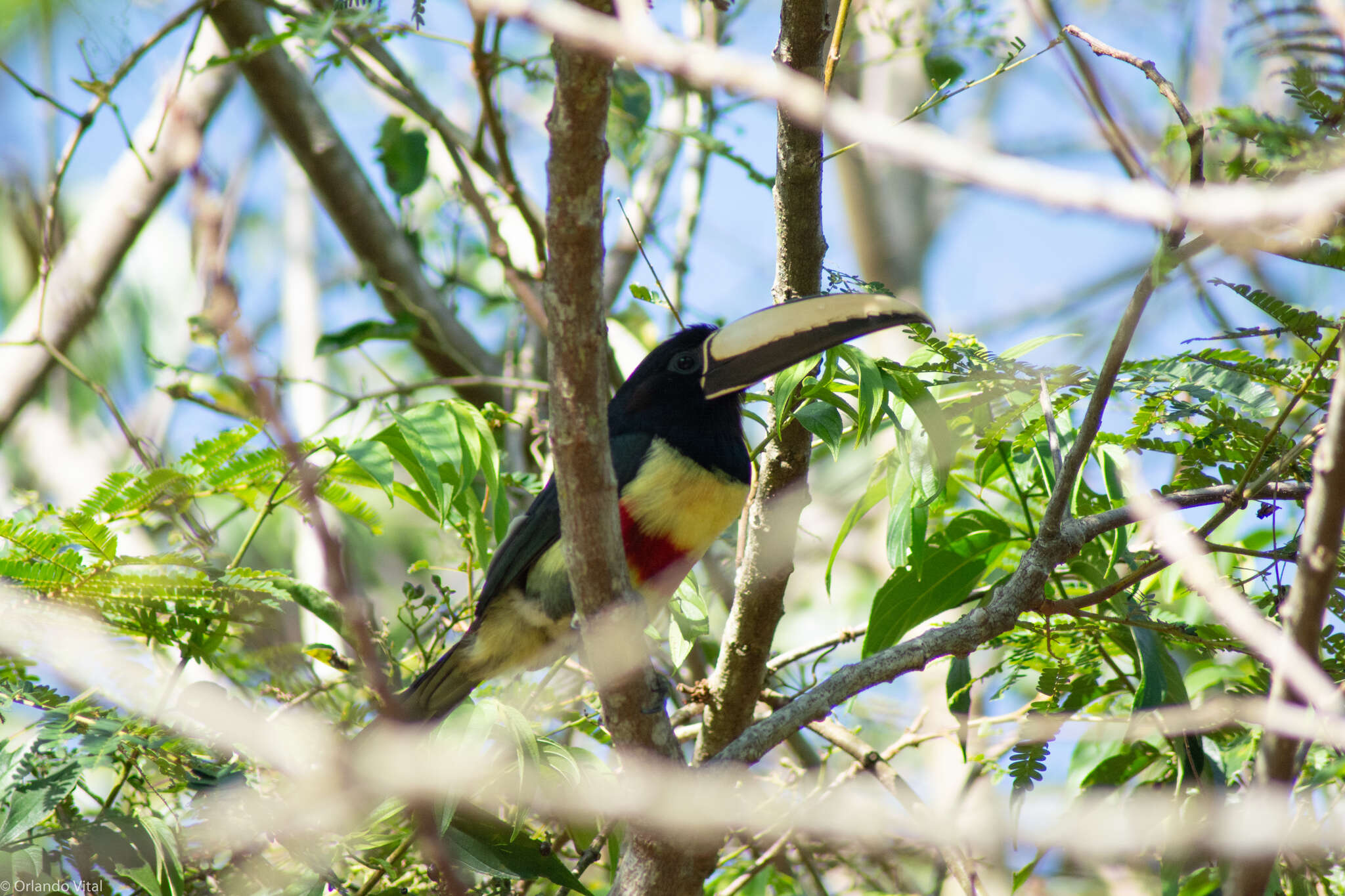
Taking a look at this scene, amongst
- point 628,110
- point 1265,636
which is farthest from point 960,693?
point 628,110

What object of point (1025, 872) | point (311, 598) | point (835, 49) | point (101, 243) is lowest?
point (1025, 872)

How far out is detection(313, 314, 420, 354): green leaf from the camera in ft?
14.6

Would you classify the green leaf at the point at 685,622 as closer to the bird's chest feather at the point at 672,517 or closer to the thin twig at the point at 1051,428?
the bird's chest feather at the point at 672,517

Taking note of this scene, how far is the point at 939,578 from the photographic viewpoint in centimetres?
308

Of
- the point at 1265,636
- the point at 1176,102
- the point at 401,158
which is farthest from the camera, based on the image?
the point at 401,158

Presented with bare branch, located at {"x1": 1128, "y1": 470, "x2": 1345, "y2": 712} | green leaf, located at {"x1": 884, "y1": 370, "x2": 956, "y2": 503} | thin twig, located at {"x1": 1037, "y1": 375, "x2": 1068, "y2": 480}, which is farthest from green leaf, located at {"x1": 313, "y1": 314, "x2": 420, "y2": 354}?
bare branch, located at {"x1": 1128, "y1": 470, "x2": 1345, "y2": 712}

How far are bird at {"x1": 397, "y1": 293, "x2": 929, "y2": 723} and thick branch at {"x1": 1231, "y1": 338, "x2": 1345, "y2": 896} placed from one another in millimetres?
1643

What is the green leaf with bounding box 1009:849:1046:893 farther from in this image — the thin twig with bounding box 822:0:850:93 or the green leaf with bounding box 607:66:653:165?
the green leaf with bounding box 607:66:653:165

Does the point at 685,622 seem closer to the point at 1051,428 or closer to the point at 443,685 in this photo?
the point at 443,685

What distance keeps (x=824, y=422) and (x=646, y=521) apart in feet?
2.57

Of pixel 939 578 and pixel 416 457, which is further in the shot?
pixel 939 578

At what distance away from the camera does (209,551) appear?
3689 millimetres

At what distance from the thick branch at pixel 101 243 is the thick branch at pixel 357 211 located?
0.47 metres

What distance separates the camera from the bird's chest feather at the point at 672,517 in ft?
10.6
